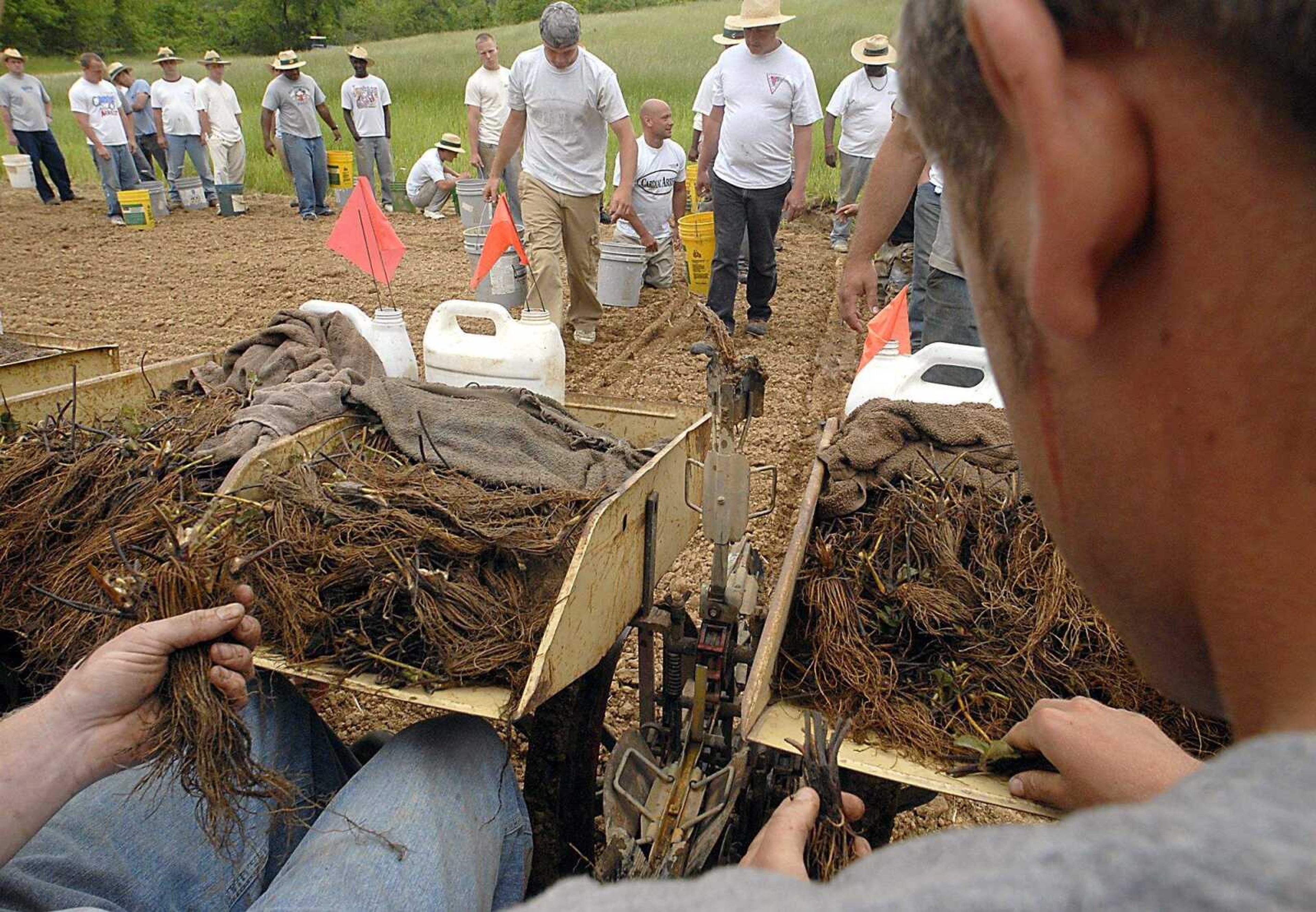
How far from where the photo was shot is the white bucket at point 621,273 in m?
8.24

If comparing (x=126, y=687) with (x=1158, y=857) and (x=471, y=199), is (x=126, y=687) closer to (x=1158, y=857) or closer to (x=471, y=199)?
(x=1158, y=857)

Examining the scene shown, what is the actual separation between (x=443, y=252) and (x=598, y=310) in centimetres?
439

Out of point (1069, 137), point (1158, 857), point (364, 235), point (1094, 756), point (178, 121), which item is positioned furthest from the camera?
point (178, 121)

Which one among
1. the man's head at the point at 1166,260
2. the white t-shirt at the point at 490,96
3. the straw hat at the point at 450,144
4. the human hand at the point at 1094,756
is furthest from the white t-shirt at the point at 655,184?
the man's head at the point at 1166,260

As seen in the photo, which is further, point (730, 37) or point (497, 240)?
point (730, 37)

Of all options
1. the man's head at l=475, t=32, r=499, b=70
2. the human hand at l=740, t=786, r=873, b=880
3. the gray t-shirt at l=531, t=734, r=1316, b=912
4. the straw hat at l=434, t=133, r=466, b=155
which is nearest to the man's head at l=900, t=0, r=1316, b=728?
the gray t-shirt at l=531, t=734, r=1316, b=912

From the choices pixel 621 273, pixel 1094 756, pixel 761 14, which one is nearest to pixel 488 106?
pixel 621 273

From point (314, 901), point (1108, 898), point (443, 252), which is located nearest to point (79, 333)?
point (443, 252)

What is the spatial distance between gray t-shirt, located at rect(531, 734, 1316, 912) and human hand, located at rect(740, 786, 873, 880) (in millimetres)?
663

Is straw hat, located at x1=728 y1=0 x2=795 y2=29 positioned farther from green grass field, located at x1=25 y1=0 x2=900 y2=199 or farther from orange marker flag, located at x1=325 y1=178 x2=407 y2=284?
green grass field, located at x1=25 y1=0 x2=900 y2=199

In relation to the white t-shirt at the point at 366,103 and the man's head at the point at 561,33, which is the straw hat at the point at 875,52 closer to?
the man's head at the point at 561,33

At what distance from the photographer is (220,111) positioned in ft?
47.2

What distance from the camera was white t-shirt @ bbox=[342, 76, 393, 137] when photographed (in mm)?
13039

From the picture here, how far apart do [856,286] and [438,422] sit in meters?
1.78
